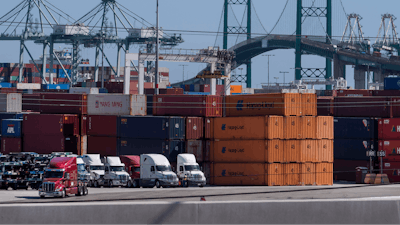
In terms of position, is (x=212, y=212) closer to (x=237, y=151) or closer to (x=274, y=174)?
(x=274, y=174)

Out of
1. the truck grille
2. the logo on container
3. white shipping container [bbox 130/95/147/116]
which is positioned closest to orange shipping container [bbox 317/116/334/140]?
the logo on container

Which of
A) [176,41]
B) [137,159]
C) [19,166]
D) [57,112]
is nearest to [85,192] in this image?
[19,166]

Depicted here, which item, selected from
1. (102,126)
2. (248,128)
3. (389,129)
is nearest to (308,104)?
(248,128)

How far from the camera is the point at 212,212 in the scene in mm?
10820

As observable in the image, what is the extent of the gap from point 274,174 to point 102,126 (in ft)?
40.8

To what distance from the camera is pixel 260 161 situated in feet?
99.9

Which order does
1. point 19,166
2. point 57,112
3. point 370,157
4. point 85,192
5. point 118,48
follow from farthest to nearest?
point 118,48 → point 57,112 → point 370,157 → point 19,166 → point 85,192

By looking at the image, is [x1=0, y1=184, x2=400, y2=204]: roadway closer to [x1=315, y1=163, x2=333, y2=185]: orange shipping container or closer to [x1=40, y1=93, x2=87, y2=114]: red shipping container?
[x1=315, y1=163, x2=333, y2=185]: orange shipping container

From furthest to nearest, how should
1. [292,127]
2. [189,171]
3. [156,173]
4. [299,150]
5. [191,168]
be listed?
[299,150] → [292,127] → [191,168] → [189,171] → [156,173]

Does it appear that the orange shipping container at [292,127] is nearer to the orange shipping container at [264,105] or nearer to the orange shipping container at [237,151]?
the orange shipping container at [264,105]

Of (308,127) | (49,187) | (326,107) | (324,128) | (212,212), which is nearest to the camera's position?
(212,212)

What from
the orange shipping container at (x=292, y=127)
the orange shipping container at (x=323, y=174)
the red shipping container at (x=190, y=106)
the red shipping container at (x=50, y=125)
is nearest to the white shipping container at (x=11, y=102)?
the red shipping container at (x=50, y=125)

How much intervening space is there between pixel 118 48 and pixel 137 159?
95.5m

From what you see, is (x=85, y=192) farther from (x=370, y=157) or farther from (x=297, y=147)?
(x=370, y=157)
